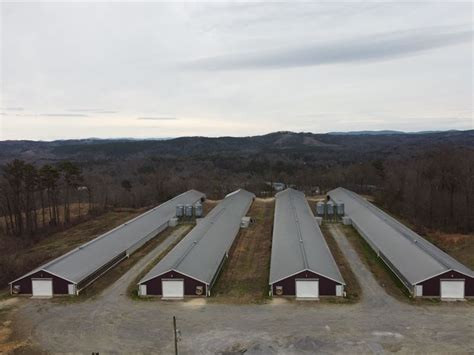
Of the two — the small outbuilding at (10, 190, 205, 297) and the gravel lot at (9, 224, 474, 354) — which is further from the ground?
the small outbuilding at (10, 190, 205, 297)

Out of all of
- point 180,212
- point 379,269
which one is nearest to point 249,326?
point 379,269

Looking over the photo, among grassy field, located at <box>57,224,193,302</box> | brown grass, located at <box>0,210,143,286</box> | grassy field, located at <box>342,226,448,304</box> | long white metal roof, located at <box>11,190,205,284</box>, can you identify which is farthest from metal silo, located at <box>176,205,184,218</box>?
grassy field, located at <box>342,226,448,304</box>

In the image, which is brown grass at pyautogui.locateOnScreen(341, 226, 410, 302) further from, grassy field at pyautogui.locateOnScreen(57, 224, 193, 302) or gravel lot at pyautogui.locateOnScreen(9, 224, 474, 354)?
grassy field at pyautogui.locateOnScreen(57, 224, 193, 302)

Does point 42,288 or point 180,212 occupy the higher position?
point 180,212

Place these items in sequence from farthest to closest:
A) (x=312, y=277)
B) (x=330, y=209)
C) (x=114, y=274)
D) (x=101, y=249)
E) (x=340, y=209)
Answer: (x=330, y=209) < (x=340, y=209) < (x=101, y=249) < (x=114, y=274) < (x=312, y=277)

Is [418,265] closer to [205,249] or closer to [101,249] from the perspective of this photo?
[205,249]

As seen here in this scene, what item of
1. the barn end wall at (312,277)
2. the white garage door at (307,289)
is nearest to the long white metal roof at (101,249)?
the barn end wall at (312,277)

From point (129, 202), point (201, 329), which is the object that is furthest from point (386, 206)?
point (201, 329)

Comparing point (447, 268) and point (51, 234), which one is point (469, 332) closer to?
point (447, 268)
